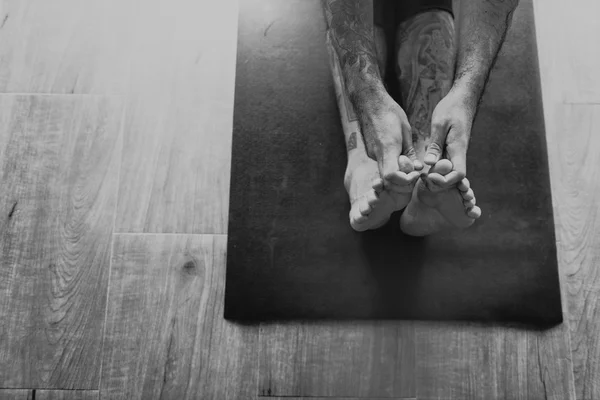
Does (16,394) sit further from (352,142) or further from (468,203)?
(468,203)

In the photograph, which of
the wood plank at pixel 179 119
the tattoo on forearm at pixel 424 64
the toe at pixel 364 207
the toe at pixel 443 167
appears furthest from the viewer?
the wood plank at pixel 179 119

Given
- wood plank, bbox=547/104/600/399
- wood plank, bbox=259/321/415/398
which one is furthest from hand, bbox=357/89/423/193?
wood plank, bbox=547/104/600/399

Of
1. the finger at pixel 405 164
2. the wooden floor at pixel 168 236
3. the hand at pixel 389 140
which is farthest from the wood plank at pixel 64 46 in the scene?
the finger at pixel 405 164

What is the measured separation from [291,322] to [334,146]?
36 cm

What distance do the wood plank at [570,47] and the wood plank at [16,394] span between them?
1.24 meters

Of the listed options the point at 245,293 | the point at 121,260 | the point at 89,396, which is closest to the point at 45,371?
the point at 89,396

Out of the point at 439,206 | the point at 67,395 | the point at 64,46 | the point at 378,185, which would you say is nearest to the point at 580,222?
the point at 439,206

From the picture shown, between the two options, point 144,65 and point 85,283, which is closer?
point 85,283

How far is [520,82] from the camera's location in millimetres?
1219

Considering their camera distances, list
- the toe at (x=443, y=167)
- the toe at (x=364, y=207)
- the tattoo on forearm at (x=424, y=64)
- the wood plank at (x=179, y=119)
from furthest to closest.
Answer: the wood plank at (x=179, y=119) < the tattoo on forearm at (x=424, y=64) < the toe at (x=364, y=207) < the toe at (x=443, y=167)

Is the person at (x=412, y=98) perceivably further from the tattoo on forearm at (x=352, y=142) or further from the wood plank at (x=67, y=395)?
the wood plank at (x=67, y=395)

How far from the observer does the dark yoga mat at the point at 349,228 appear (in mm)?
1094

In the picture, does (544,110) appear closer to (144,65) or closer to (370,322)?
(370,322)

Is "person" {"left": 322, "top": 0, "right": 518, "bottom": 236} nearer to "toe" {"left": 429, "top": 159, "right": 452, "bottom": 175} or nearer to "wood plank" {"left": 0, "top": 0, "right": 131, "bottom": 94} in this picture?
"toe" {"left": 429, "top": 159, "right": 452, "bottom": 175}
